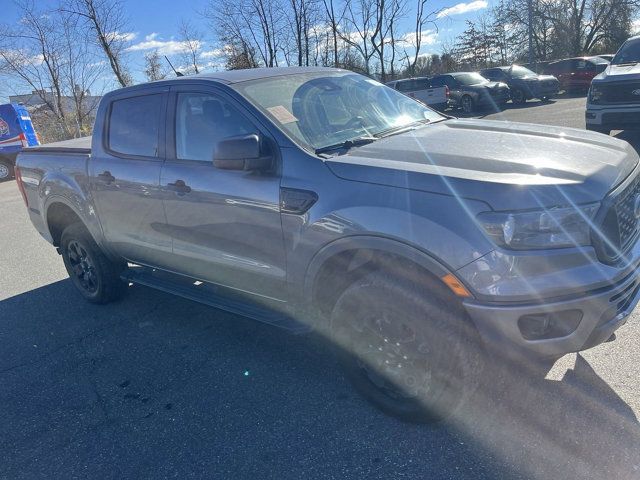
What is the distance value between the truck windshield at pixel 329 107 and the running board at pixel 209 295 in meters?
1.08

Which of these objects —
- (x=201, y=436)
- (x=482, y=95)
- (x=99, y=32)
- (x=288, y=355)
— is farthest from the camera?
(x=99, y=32)

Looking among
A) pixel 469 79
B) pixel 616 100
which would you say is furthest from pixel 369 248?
pixel 469 79

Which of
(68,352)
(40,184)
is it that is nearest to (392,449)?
(68,352)

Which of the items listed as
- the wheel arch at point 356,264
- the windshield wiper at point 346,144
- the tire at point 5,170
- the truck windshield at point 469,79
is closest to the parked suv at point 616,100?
the windshield wiper at point 346,144

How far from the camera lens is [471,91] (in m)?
19.4

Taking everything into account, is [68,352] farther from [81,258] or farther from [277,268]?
[277,268]

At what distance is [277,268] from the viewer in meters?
3.05

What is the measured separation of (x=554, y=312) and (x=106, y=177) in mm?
→ 3472

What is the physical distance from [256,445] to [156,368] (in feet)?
4.14

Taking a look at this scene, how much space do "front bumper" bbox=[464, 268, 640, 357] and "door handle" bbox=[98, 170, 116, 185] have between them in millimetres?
3042

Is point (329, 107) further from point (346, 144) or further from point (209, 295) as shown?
point (209, 295)

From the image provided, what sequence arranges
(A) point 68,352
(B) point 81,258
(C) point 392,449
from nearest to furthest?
(C) point 392,449 < (A) point 68,352 < (B) point 81,258

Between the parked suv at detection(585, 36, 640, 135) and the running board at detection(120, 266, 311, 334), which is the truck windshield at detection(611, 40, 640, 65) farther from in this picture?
the running board at detection(120, 266, 311, 334)

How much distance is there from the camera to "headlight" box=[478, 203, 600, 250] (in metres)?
2.19
